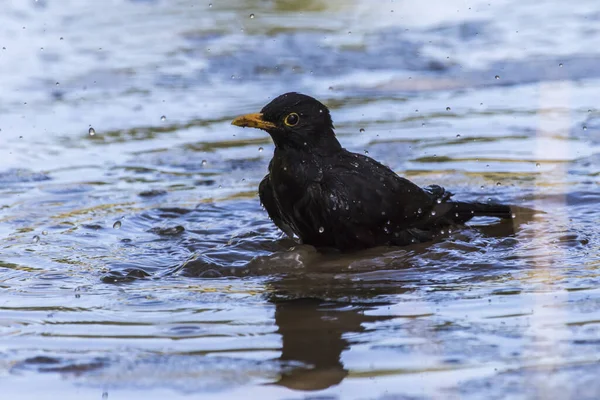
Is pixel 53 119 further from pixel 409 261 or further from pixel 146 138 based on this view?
pixel 409 261

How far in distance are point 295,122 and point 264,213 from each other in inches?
43.0

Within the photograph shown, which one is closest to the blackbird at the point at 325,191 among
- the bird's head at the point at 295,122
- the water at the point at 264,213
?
the bird's head at the point at 295,122

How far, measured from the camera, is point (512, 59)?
1084 cm

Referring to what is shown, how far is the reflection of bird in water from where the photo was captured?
161 inches

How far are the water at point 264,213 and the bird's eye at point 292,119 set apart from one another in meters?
0.74

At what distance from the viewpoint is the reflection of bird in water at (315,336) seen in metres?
4.08

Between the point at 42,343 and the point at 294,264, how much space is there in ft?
5.97

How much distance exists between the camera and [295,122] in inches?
252

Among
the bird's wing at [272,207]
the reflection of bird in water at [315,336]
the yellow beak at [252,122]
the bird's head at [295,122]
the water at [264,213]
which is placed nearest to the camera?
the reflection of bird in water at [315,336]

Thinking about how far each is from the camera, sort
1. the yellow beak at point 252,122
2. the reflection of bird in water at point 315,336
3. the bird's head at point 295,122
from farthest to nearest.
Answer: the bird's head at point 295,122
the yellow beak at point 252,122
the reflection of bird in water at point 315,336

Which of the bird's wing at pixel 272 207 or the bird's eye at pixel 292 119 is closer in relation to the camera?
the bird's eye at pixel 292 119

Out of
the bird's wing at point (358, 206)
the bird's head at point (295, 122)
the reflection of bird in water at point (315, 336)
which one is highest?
the bird's head at point (295, 122)

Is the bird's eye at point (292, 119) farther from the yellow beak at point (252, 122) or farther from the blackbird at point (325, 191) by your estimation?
the yellow beak at point (252, 122)

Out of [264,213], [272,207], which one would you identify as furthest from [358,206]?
[264,213]
